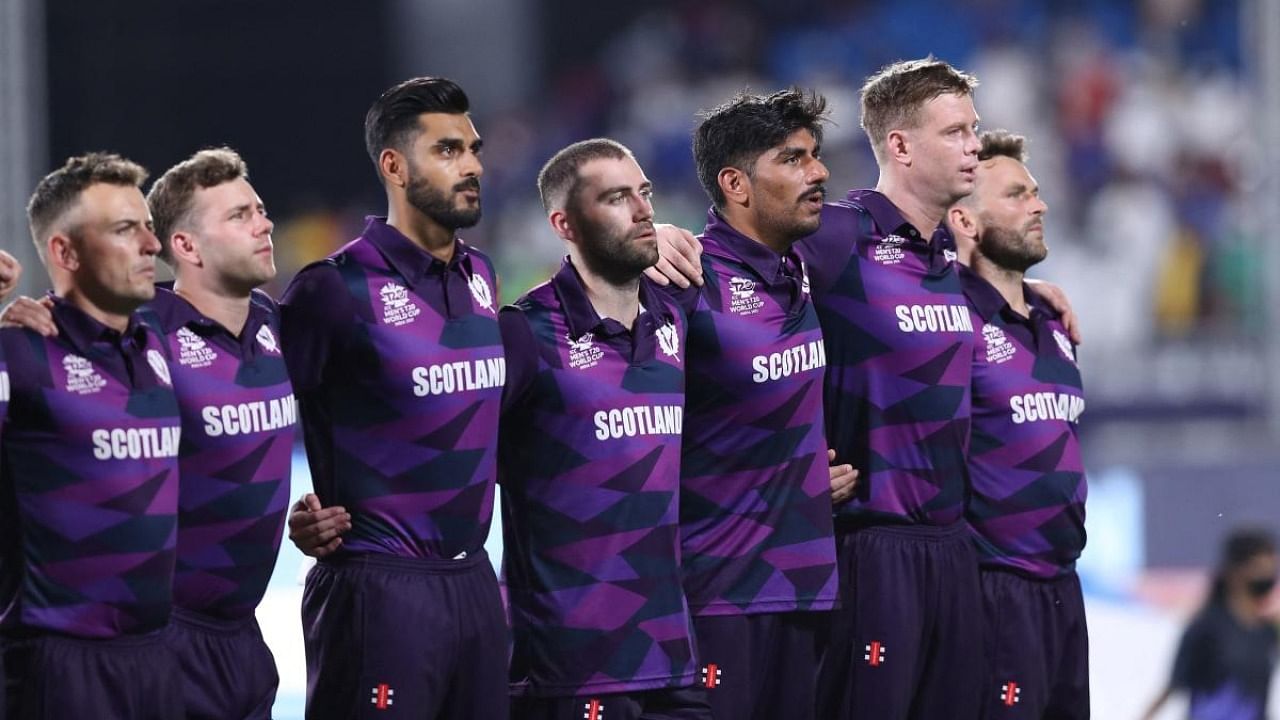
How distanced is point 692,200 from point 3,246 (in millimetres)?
7364

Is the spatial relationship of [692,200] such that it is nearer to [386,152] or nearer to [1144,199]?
[1144,199]

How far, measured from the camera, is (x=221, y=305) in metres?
5.85

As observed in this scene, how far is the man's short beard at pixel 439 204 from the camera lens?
5957 millimetres

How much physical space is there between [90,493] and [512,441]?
124cm

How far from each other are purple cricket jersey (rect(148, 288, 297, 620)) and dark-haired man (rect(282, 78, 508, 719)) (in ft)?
0.51

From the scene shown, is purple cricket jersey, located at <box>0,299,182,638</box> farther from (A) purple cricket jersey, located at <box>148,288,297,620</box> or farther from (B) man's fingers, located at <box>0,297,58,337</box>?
(A) purple cricket jersey, located at <box>148,288,297,620</box>

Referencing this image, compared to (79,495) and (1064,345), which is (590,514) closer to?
(79,495)

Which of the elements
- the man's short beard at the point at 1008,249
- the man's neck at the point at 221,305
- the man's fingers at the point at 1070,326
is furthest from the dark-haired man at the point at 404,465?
the man's fingers at the point at 1070,326

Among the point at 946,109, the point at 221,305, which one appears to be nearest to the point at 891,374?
the point at 946,109

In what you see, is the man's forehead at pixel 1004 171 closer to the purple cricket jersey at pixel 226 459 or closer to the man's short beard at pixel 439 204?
the man's short beard at pixel 439 204

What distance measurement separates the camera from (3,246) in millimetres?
10633

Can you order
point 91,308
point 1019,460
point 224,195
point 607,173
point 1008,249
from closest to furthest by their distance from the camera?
point 91,308, point 224,195, point 607,173, point 1019,460, point 1008,249

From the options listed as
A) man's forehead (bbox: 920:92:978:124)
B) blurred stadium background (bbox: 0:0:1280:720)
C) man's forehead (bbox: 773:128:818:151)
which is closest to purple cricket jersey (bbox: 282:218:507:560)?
man's forehead (bbox: 773:128:818:151)

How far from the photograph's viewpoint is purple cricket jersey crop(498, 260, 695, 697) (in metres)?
5.97
